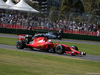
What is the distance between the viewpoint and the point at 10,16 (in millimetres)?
32031

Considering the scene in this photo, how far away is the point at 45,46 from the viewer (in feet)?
49.4

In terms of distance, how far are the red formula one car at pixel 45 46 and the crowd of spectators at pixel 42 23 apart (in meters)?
15.4

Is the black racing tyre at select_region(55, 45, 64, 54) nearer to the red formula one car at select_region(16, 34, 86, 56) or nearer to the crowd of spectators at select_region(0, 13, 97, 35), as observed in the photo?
the red formula one car at select_region(16, 34, 86, 56)

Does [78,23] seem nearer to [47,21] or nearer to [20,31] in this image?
[47,21]

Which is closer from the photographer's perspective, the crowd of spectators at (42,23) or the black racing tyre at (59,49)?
the black racing tyre at (59,49)

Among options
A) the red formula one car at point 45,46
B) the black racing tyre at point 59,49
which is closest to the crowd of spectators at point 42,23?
the red formula one car at point 45,46

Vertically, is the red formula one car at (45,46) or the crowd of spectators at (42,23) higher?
the crowd of spectators at (42,23)

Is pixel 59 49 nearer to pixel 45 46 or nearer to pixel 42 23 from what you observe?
pixel 45 46

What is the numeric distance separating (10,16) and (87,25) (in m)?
9.80

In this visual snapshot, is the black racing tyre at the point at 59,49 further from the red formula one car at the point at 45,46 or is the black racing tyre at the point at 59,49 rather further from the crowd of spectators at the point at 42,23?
the crowd of spectators at the point at 42,23

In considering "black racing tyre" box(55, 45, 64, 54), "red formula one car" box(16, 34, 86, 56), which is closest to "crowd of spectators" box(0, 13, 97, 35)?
"red formula one car" box(16, 34, 86, 56)

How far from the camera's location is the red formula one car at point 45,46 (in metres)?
14.2

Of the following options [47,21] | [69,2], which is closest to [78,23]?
[47,21]

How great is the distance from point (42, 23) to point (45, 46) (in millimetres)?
17563
